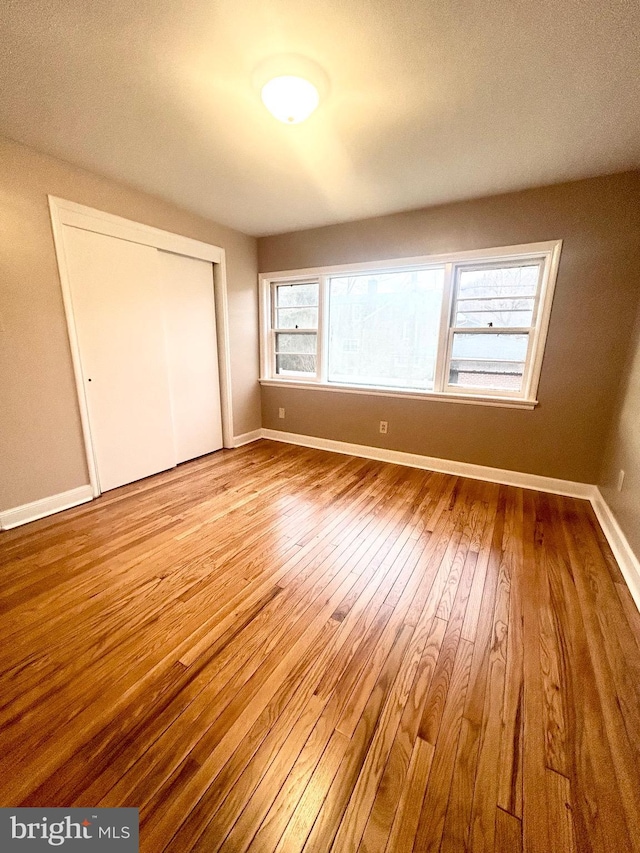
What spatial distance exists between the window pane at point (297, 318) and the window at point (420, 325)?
0.04ft

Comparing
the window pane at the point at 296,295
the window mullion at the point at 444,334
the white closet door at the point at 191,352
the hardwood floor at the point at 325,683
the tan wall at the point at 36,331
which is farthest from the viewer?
the window pane at the point at 296,295

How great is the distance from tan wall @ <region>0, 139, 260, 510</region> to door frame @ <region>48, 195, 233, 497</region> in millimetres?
40

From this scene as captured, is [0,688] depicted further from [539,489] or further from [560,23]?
[539,489]

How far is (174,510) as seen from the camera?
8.48ft

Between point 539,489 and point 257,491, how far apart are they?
8.47 feet

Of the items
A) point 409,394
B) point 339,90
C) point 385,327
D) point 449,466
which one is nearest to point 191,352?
point 385,327

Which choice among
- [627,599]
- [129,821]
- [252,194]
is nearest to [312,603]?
[129,821]

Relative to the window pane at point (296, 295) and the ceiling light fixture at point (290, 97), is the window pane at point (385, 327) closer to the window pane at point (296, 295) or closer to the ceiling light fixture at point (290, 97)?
the window pane at point (296, 295)

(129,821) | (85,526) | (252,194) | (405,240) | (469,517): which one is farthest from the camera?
(405,240)

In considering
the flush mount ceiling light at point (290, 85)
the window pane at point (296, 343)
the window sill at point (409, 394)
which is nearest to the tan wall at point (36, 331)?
the flush mount ceiling light at point (290, 85)

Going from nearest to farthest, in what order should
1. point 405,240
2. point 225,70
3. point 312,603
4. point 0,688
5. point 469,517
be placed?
1. point 0,688
2. point 225,70
3. point 312,603
4. point 469,517
5. point 405,240

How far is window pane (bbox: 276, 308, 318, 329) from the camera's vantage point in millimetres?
4006

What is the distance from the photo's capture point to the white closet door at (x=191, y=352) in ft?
10.7

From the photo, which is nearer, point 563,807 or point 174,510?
point 563,807
